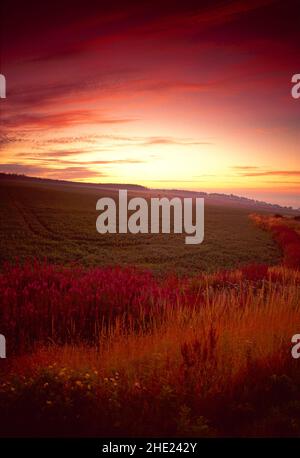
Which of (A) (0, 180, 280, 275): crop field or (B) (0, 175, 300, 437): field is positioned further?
(A) (0, 180, 280, 275): crop field

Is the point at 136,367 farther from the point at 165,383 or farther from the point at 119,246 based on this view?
the point at 119,246

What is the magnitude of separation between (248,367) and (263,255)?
61.4ft

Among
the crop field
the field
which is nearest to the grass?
the field

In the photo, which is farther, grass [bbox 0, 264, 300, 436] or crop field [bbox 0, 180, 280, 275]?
crop field [bbox 0, 180, 280, 275]

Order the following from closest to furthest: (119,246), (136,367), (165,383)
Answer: (165,383) < (136,367) < (119,246)

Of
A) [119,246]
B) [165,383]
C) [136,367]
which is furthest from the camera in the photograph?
[119,246]

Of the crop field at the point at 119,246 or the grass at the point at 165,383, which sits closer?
the grass at the point at 165,383

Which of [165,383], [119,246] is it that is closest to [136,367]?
[165,383]

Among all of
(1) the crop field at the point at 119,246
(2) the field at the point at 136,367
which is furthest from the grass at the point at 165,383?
(1) the crop field at the point at 119,246

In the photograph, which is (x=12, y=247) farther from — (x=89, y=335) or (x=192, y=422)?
(x=192, y=422)

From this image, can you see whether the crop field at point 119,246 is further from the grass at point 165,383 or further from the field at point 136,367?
the grass at point 165,383

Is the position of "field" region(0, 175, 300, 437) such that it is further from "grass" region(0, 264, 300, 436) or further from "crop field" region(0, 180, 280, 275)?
"crop field" region(0, 180, 280, 275)

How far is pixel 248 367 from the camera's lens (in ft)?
14.3

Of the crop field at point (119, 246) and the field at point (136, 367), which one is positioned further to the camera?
the crop field at point (119, 246)
